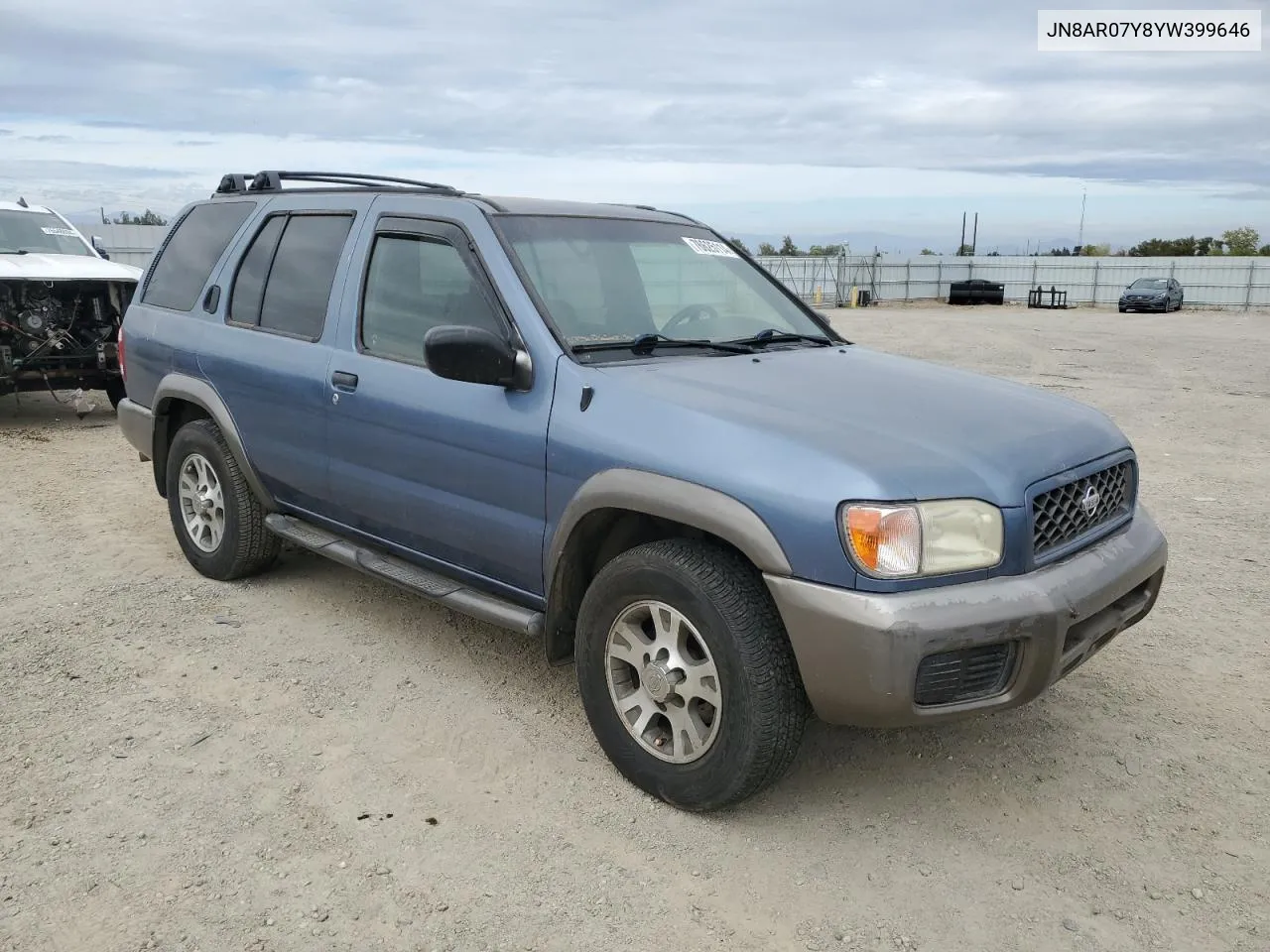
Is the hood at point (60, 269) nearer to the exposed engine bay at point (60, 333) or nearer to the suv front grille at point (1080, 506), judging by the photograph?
the exposed engine bay at point (60, 333)

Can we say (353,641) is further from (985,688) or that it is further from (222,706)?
(985,688)

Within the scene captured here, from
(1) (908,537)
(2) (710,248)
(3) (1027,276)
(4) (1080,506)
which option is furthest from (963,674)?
(3) (1027,276)

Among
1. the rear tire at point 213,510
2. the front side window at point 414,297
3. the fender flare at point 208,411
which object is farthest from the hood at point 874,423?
the rear tire at point 213,510

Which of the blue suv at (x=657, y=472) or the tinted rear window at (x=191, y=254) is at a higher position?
the tinted rear window at (x=191, y=254)

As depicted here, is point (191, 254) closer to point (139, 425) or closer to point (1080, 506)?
point (139, 425)

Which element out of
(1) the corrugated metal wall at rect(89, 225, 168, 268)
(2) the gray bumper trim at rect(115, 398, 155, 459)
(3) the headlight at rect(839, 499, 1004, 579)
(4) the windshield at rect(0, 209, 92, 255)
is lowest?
(2) the gray bumper trim at rect(115, 398, 155, 459)

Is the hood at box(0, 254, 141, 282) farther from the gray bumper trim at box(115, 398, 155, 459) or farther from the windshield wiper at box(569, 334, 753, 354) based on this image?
the windshield wiper at box(569, 334, 753, 354)

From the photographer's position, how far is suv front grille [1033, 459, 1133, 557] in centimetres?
296

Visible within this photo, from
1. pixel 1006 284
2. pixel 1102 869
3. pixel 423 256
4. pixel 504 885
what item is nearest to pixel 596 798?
pixel 504 885

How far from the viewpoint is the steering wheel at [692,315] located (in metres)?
3.88

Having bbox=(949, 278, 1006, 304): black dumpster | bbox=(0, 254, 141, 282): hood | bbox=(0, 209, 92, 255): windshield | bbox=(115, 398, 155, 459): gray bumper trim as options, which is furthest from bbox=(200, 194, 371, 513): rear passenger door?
bbox=(949, 278, 1006, 304): black dumpster

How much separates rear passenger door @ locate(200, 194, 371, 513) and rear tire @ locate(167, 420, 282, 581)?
25 cm

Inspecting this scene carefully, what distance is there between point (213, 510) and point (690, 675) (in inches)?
118

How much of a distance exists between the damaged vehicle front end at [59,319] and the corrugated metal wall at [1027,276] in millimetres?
34688
